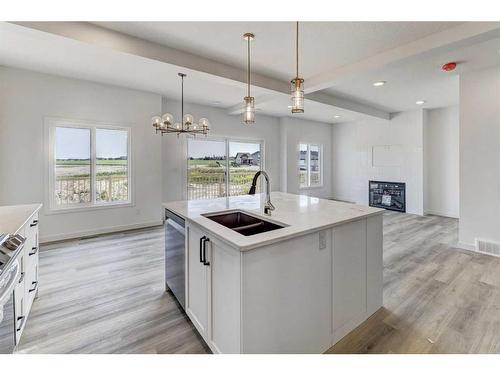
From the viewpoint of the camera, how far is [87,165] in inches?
178

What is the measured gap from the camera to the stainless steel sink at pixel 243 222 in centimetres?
197

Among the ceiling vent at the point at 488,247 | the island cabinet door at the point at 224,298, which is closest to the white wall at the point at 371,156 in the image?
the ceiling vent at the point at 488,247

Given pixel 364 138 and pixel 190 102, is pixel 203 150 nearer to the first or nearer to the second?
pixel 190 102

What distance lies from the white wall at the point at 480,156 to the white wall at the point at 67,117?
209 inches

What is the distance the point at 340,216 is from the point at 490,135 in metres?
3.25

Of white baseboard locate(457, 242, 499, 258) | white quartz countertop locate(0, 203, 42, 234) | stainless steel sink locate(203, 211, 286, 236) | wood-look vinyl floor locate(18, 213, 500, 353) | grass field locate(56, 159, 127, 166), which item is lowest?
wood-look vinyl floor locate(18, 213, 500, 353)

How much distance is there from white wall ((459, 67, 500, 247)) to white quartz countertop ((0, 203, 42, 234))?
17.3 ft

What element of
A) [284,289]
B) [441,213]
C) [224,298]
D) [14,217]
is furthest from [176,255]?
[441,213]

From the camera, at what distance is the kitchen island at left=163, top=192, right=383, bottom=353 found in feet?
4.49

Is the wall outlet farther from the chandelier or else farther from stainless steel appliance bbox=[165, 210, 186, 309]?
the chandelier

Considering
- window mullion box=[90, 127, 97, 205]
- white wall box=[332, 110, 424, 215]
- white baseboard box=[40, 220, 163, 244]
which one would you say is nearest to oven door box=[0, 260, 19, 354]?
white baseboard box=[40, 220, 163, 244]

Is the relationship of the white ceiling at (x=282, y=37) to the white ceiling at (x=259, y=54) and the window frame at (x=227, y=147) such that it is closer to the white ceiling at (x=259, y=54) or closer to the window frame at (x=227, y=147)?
the white ceiling at (x=259, y=54)
